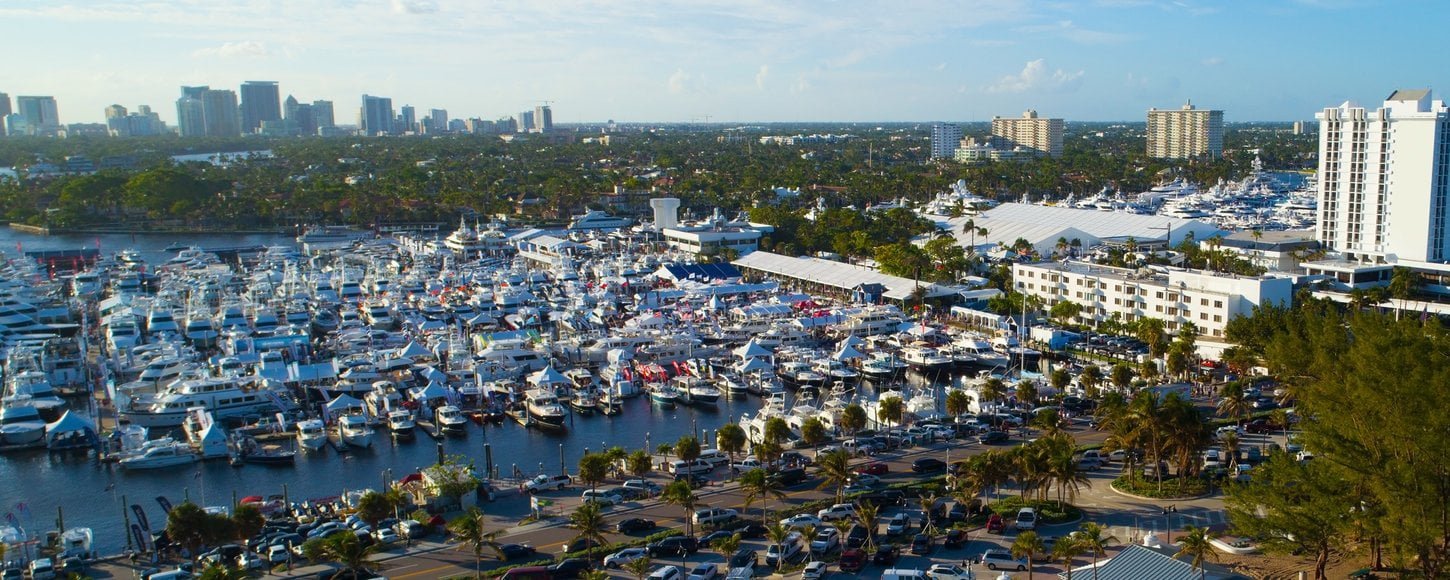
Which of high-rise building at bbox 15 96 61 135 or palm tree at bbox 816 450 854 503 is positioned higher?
high-rise building at bbox 15 96 61 135

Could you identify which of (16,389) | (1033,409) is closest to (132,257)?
(16,389)

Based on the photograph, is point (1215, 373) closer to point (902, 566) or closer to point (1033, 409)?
point (1033, 409)

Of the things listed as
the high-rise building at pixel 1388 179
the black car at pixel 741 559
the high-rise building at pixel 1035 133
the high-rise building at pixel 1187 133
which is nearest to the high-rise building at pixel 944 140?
the high-rise building at pixel 1035 133

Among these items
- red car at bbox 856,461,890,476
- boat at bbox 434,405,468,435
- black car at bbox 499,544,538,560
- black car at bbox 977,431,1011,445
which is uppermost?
black car at bbox 499,544,538,560

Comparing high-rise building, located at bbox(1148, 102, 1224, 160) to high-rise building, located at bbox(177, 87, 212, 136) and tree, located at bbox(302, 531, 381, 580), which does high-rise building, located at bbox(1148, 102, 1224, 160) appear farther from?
high-rise building, located at bbox(177, 87, 212, 136)

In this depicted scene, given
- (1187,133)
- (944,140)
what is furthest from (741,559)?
(944,140)

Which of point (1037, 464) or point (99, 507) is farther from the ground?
point (1037, 464)

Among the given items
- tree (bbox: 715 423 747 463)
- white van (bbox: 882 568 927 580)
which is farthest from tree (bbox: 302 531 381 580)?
white van (bbox: 882 568 927 580)

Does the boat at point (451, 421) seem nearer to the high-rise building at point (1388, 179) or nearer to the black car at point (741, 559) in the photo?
the black car at point (741, 559)
